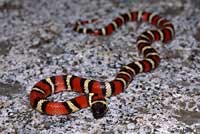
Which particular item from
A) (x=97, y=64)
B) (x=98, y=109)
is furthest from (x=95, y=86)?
(x=97, y=64)

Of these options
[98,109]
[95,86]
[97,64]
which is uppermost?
[97,64]

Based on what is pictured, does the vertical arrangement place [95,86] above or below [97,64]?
below

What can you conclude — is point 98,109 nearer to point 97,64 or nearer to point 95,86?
point 95,86

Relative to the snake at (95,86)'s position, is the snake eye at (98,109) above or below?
below

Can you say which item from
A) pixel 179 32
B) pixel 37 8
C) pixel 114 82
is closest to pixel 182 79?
pixel 114 82
